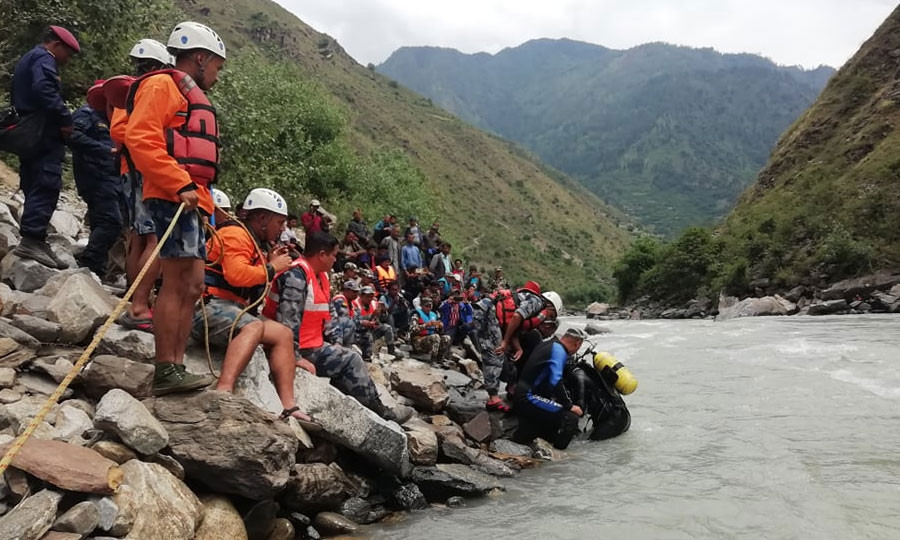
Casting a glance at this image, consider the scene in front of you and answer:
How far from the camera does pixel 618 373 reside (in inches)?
369

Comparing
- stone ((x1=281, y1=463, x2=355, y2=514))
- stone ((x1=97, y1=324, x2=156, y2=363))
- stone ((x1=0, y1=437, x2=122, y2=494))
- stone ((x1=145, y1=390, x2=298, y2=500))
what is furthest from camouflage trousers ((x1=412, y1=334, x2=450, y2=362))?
stone ((x1=0, y1=437, x2=122, y2=494))

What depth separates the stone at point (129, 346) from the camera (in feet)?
16.7

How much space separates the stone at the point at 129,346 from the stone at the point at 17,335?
0.46m

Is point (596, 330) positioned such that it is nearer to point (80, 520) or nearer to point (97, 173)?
point (97, 173)

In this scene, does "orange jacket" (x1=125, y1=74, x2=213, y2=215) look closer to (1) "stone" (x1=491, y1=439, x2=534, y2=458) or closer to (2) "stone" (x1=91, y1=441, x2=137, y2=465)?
(2) "stone" (x1=91, y1=441, x2=137, y2=465)

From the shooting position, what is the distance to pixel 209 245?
553 cm

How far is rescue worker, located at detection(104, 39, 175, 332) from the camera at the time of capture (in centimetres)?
492

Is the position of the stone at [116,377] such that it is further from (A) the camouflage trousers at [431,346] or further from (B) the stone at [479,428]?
(A) the camouflage trousers at [431,346]

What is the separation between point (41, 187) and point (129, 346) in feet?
8.85

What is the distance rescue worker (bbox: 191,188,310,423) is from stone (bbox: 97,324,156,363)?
495mm

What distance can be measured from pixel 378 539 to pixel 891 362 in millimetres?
12941

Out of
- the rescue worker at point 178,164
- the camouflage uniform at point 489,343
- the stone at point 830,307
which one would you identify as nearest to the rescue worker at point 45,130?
the rescue worker at point 178,164

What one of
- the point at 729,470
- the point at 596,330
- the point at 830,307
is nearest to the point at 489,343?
the point at 729,470

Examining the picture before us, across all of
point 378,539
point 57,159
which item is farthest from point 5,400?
point 57,159
